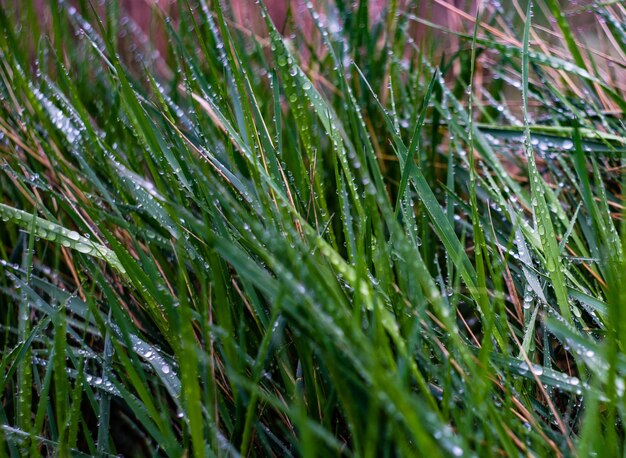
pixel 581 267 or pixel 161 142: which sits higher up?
pixel 161 142

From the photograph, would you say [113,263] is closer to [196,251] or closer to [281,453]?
[196,251]

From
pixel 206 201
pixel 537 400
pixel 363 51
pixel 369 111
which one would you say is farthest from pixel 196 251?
pixel 363 51

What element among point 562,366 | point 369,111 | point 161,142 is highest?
point 161,142

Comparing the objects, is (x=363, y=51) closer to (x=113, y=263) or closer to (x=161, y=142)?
(x=161, y=142)

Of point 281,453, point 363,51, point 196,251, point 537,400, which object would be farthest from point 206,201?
point 363,51

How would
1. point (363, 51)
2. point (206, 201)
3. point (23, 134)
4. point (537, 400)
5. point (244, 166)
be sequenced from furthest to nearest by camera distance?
point (363, 51) → point (23, 134) → point (244, 166) → point (206, 201) → point (537, 400)

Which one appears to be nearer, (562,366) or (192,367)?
(192,367)

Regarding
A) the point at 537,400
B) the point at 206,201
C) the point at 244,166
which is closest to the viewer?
the point at 537,400
